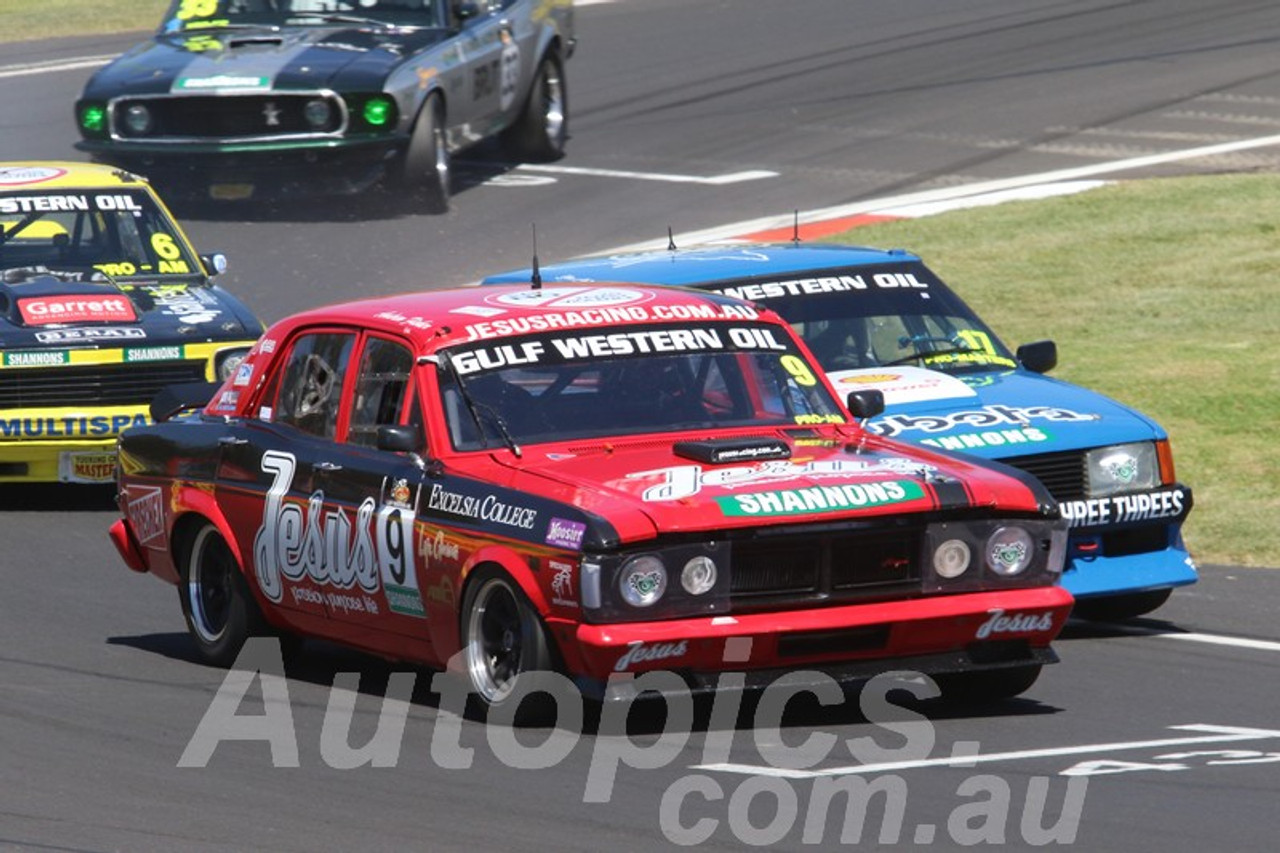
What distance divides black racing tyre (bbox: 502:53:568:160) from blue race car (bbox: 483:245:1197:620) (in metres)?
10.3

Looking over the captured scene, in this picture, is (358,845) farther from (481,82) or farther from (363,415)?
(481,82)

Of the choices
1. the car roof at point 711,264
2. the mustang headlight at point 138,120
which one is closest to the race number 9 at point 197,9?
the mustang headlight at point 138,120

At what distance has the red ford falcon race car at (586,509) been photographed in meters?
7.60

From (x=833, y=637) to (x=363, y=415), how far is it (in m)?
1.97

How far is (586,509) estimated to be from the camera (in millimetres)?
7590

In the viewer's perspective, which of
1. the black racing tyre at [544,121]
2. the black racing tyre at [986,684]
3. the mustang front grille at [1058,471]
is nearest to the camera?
the black racing tyre at [986,684]

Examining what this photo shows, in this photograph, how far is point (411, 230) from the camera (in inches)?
767

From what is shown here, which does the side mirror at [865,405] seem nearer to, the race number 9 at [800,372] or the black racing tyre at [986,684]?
the race number 9 at [800,372]

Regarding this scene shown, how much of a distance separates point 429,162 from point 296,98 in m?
Result: 1.21

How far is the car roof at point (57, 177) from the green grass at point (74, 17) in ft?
51.9

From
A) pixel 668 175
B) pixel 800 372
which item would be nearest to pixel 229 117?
pixel 668 175

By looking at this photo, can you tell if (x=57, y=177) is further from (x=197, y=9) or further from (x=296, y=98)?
(x=197, y=9)

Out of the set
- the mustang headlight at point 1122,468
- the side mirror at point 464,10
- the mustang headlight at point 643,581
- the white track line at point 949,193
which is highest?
the side mirror at point 464,10

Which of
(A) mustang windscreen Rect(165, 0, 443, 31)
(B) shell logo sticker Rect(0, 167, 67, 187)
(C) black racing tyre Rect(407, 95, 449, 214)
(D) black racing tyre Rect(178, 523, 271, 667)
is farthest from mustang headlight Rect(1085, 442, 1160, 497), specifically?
(A) mustang windscreen Rect(165, 0, 443, 31)
